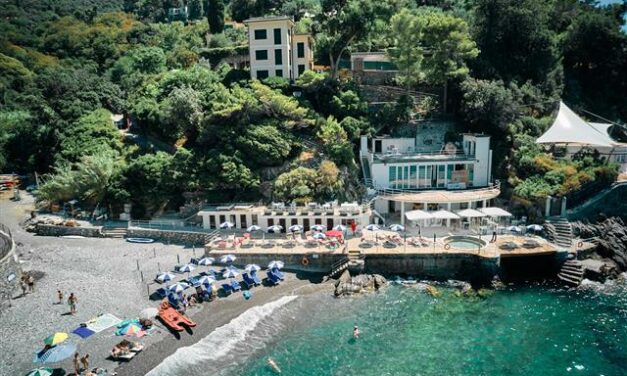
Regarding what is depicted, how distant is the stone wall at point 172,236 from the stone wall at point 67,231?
3540 mm

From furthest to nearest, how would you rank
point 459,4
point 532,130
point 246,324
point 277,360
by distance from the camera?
1. point 459,4
2. point 532,130
3. point 246,324
4. point 277,360

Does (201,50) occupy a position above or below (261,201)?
above

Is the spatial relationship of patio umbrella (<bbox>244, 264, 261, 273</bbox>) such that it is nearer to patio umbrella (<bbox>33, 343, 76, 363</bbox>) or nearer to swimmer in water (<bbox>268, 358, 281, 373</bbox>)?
swimmer in water (<bbox>268, 358, 281, 373</bbox>)

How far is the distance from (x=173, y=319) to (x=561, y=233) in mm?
32897

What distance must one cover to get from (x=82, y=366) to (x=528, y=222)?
3791 centimetres

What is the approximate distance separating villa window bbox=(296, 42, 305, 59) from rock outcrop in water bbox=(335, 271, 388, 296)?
34716 mm

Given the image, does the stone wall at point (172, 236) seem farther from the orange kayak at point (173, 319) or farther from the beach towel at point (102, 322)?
the beach towel at point (102, 322)

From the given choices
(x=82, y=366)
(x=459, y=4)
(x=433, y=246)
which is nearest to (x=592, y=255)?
(x=433, y=246)

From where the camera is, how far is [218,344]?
2655cm

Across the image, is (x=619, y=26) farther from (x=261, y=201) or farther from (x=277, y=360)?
(x=277, y=360)

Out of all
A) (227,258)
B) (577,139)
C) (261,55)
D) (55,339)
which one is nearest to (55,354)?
(55,339)

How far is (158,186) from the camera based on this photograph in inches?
1756

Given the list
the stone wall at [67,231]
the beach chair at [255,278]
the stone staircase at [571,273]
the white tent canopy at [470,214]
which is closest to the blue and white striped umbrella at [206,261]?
the beach chair at [255,278]

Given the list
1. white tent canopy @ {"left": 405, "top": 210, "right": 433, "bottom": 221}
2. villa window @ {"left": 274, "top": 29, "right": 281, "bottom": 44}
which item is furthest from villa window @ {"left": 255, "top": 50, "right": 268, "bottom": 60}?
white tent canopy @ {"left": 405, "top": 210, "right": 433, "bottom": 221}
